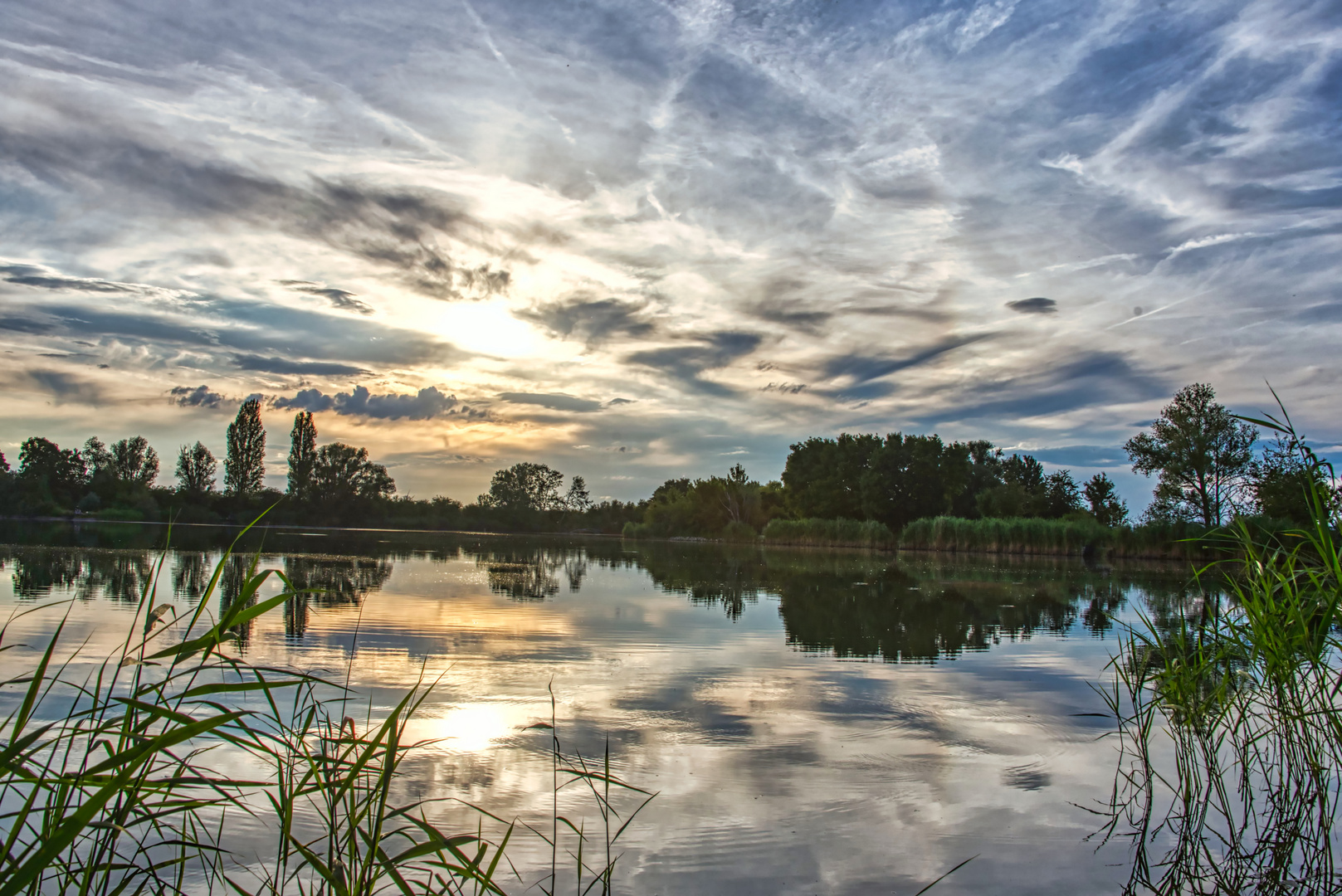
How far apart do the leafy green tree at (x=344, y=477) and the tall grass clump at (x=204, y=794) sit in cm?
8656

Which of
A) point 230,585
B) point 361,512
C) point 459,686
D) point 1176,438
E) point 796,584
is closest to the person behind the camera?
point 459,686

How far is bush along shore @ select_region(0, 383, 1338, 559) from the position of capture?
42.1m

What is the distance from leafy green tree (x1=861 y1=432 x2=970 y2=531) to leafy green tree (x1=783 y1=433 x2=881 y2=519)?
1.98 metres

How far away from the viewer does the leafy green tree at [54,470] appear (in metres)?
70.0

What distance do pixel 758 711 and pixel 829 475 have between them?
66.1 m

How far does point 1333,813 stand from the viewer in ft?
15.3

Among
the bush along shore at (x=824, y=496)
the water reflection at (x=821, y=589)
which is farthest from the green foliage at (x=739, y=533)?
the water reflection at (x=821, y=589)

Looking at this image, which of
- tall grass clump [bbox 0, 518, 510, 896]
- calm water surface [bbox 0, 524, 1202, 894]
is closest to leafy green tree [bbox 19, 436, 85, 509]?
calm water surface [bbox 0, 524, 1202, 894]

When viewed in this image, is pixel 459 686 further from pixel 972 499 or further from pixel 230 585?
pixel 972 499

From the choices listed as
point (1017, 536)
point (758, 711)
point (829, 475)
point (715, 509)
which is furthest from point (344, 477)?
point (758, 711)

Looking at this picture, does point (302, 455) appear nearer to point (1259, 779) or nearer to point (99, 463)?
point (99, 463)

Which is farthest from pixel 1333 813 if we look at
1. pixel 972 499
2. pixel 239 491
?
pixel 239 491

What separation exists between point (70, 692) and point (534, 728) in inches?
152

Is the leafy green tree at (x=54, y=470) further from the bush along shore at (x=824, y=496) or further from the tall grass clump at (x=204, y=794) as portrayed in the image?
the tall grass clump at (x=204, y=794)
